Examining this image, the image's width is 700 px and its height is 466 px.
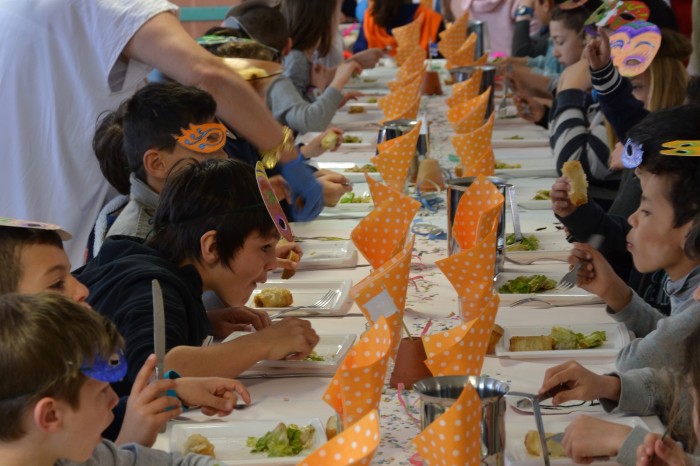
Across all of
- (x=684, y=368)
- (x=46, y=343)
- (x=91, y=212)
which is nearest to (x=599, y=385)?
(x=684, y=368)

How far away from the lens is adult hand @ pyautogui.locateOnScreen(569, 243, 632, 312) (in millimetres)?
2074

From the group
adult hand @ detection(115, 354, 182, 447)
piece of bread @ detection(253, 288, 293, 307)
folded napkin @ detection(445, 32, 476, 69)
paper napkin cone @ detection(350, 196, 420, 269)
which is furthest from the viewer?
folded napkin @ detection(445, 32, 476, 69)

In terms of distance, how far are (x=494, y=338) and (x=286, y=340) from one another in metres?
0.40

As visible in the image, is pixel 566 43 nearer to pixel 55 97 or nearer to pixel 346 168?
pixel 346 168

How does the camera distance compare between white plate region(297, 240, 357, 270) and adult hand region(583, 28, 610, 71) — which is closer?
white plate region(297, 240, 357, 270)

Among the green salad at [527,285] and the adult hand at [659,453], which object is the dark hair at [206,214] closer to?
the green salad at [527,285]

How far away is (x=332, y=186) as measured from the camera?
300cm

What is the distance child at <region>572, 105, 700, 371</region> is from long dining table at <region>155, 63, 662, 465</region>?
0.22ft

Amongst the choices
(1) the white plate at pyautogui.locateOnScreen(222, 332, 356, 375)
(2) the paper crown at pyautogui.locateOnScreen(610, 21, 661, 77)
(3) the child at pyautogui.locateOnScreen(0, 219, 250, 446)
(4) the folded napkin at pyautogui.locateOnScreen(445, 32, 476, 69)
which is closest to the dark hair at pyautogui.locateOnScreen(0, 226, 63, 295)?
(3) the child at pyautogui.locateOnScreen(0, 219, 250, 446)

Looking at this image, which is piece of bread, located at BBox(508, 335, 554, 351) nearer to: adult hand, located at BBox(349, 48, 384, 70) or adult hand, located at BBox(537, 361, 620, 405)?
adult hand, located at BBox(537, 361, 620, 405)

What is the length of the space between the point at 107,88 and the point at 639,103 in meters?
1.59

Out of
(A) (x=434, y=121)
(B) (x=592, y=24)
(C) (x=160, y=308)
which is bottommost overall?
(A) (x=434, y=121)

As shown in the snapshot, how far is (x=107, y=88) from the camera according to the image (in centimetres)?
268

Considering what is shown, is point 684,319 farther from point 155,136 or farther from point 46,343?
point 155,136
